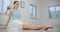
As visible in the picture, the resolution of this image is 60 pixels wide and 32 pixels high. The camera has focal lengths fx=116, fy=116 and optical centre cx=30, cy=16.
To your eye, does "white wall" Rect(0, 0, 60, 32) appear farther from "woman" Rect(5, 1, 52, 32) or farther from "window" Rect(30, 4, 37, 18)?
"woman" Rect(5, 1, 52, 32)

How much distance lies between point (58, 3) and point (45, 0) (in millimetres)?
246

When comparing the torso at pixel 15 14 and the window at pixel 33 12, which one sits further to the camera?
the window at pixel 33 12

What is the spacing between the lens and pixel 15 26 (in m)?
1.92

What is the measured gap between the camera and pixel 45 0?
2168 mm

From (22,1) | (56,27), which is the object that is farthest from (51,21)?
(22,1)

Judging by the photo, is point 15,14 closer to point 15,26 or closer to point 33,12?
point 15,26

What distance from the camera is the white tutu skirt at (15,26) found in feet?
6.20

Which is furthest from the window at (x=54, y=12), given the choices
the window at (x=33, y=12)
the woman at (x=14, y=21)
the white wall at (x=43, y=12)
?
A: the woman at (x=14, y=21)

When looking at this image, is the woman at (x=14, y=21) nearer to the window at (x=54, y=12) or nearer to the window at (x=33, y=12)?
the window at (x=33, y=12)

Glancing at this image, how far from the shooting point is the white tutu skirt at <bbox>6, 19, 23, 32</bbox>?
189cm

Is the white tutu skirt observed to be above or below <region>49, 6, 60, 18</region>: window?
below

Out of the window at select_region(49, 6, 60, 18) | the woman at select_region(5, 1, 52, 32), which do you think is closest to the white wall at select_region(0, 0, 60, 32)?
the window at select_region(49, 6, 60, 18)

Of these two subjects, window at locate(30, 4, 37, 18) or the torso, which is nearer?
the torso

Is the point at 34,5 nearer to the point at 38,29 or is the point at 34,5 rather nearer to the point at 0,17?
the point at 38,29
